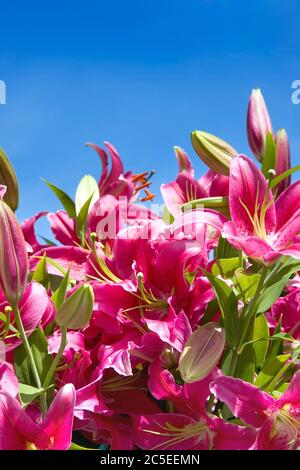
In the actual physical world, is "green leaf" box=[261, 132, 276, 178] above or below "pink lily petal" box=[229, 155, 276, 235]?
above

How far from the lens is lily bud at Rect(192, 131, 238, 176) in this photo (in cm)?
72

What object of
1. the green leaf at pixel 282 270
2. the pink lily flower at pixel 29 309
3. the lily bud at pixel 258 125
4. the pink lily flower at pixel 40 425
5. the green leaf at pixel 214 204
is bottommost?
the pink lily flower at pixel 40 425

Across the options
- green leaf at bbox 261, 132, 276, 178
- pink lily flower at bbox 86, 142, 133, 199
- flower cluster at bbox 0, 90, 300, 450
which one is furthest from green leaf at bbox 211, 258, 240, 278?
pink lily flower at bbox 86, 142, 133, 199

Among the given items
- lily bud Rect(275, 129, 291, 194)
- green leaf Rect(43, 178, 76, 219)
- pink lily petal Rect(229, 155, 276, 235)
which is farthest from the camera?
green leaf Rect(43, 178, 76, 219)

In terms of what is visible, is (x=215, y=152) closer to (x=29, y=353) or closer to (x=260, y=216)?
(x=260, y=216)

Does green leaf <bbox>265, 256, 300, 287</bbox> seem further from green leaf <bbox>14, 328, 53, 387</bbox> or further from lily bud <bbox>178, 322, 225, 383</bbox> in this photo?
green leaf <bbox>14, 328, 53, 387</bbox>

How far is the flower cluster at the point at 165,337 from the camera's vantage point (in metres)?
0.52

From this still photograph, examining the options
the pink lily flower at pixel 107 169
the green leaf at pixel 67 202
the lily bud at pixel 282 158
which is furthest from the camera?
the pink lily flower at pixel 107 169

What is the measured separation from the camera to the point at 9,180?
71 cm

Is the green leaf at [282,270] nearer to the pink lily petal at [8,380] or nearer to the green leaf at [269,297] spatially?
the green leaf at [269,297]

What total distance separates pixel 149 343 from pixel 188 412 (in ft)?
0.23

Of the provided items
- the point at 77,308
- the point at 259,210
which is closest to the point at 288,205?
the point at 259,210

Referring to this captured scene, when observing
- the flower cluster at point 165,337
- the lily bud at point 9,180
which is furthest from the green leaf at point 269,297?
the lily bud at point 9,180

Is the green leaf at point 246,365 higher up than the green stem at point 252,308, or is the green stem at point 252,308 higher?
the green stem at point 252,308
